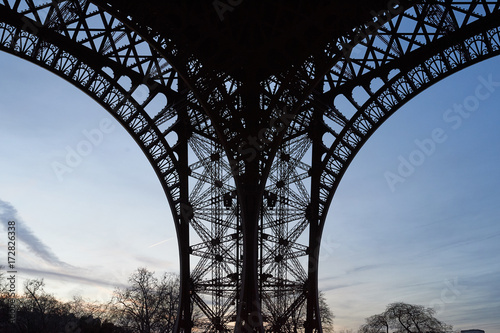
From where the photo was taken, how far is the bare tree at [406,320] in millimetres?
43719

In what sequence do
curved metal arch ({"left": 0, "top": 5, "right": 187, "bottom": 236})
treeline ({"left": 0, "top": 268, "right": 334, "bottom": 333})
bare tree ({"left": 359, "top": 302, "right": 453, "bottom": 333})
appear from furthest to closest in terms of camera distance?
bare tree ({"left": 359, "top": 302, "right": 453, "bottom": 333}), treeline ({"left": 0, "top": 268, "right": 334, "bottom": 333}), curved metal arch ({"left": 0, "top": 5, "right": 187, "bottom": 236})

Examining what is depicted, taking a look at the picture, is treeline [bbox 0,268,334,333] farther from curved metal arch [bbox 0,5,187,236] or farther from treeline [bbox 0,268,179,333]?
curved metal arch [bbox 0,5,187,236]

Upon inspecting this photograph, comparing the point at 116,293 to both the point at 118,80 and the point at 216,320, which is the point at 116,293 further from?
the point at 118,80

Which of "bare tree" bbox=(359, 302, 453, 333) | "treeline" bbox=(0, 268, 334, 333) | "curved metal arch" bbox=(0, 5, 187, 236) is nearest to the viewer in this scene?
"curved metal arch" bbox=(0, 5, 187, 236)

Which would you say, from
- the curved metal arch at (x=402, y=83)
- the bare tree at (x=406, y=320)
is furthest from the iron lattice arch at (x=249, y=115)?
the bare tree at (x=406, y=320)

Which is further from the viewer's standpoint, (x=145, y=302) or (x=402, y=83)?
(x=145, y=302)

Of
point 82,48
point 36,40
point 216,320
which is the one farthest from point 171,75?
point 216,320

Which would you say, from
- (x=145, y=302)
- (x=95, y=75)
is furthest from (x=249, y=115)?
(x=145, y=302)

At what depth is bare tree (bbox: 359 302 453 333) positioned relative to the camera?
43719 millimetres

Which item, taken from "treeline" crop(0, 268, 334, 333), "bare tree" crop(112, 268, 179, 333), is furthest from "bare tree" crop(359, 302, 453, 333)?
"bare tree" crop(112, 268, 179, 333)

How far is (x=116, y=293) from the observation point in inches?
1428

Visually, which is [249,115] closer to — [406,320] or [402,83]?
[402,83]

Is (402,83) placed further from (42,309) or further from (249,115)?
(42,309)

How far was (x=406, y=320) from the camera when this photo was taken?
4500cm
